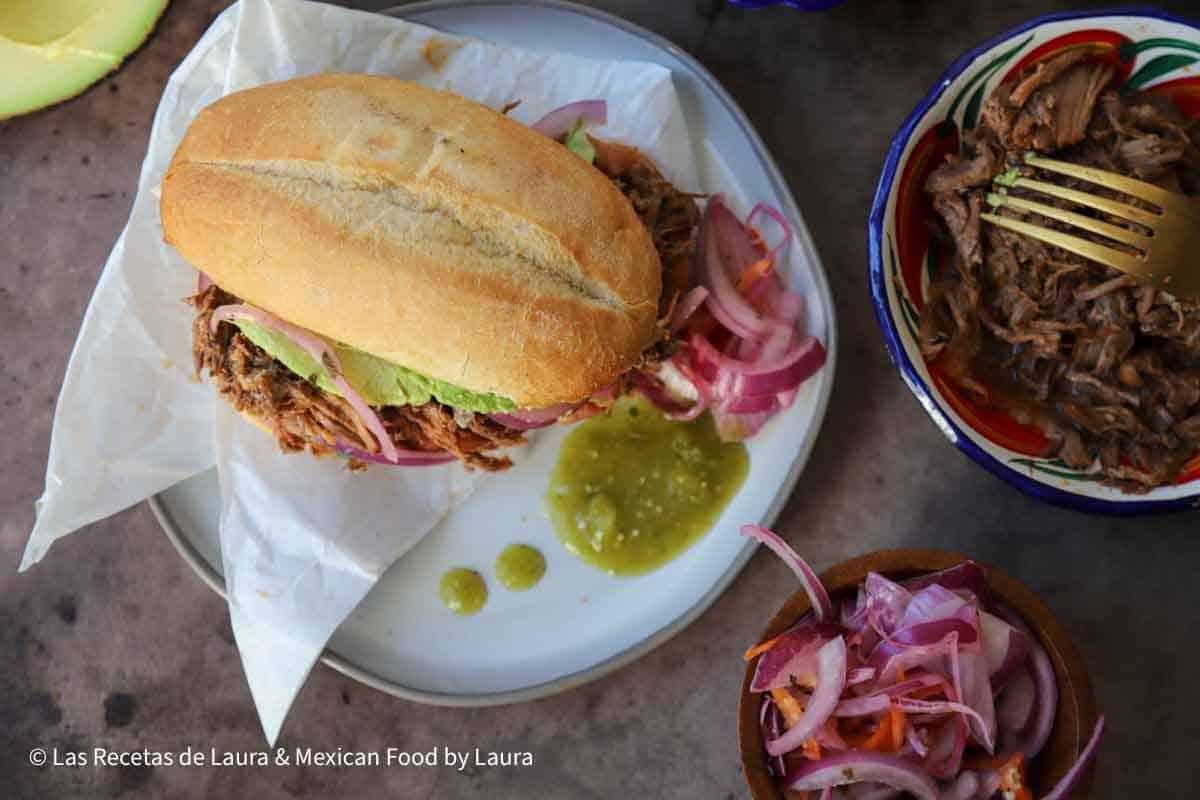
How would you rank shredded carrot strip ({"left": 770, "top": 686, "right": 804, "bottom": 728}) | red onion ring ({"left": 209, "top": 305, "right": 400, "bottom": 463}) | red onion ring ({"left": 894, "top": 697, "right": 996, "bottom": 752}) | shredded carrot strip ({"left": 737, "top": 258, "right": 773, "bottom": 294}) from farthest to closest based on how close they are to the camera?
shredded carrot strip ({"left": 737, "top": 258, "right": 773, "bottom": 294})
red onion ring ({"left": 209, "top": 305, "right": 400, "bottom": 463})
shredded carrot strip ({"left": 770, "top": 686, "right": 804, "bottom": 728})
red onion ring ({"left": 894, "top": 697, "right": 996, "bottom": 752})

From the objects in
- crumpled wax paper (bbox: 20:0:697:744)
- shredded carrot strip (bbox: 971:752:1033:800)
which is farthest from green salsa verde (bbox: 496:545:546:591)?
shredded carrot strip (bbox: 971:752:1033:800)

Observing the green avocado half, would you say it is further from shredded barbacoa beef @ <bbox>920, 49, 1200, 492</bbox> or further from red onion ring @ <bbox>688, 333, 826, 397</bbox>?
shredded barbacoa beef @ <bbox>920, 49, 1200, 492</bbox>

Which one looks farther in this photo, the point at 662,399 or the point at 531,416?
the point at 662,399

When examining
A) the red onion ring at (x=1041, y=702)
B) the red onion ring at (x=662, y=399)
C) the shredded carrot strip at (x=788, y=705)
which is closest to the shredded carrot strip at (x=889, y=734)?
the shredded carrot strip at (x=788, y=705)

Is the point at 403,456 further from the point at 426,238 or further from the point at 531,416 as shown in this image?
the point at 426,238

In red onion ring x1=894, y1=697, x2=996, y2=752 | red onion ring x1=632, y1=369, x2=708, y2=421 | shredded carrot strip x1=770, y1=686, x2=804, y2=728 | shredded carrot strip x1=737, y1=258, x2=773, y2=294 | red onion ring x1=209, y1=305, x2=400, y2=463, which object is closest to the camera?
red onion ring x1=894, y1=697, x2=996, y2=752

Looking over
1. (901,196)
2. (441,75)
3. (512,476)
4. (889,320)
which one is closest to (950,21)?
(901,196)

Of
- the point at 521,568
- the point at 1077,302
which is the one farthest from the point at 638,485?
the point at 1077,302
